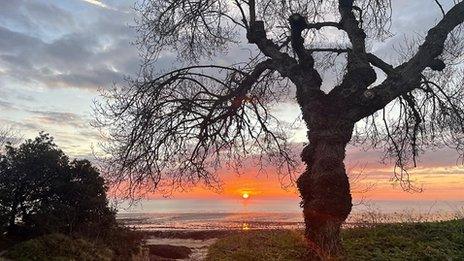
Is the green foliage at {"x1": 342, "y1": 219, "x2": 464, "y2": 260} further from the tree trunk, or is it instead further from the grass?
the tree trunk

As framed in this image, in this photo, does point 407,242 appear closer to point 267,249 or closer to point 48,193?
point 267,249

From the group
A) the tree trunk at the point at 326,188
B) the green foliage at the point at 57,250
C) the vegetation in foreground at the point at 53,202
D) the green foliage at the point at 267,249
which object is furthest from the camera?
the vegetation in foreground at the point at 53,202

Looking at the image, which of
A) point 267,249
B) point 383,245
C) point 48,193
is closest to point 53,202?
point 48,193

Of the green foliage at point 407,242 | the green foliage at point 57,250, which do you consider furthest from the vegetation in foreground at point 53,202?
the green foliage at point 407,242

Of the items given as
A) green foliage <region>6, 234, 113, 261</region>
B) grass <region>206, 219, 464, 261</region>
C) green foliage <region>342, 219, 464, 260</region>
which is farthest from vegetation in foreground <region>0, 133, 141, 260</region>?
green foliage <region>342, 219, 464, 260</region>

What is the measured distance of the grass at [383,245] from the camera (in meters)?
10.4

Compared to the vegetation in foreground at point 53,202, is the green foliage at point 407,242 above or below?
below

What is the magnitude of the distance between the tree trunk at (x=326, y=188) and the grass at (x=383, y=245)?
52cm

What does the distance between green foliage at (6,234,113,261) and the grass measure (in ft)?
15.2

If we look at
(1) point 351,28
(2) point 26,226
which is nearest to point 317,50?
(1) point 351,28

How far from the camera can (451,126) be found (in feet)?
42.2

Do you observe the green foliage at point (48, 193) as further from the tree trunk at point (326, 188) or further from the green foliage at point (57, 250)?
the tree trunk at point (326, 188)

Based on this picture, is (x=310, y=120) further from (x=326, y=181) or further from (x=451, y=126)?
(x=451, y=126)

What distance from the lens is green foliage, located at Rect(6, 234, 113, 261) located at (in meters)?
14.2
